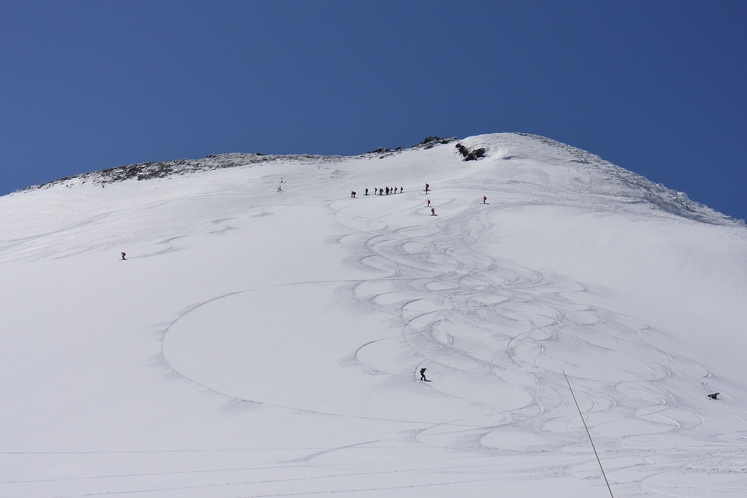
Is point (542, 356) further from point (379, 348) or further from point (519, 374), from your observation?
point (379, 348)

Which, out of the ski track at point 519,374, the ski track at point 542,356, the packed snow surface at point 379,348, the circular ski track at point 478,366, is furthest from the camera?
the circular ski track at point 478,366

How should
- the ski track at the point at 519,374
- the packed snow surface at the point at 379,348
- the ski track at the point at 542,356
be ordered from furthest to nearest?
the ski track at the point at 542,356 → the packed snow surface at the point at 379,348 → the ski track at the point at 519,374

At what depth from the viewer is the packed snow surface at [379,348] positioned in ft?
33.1

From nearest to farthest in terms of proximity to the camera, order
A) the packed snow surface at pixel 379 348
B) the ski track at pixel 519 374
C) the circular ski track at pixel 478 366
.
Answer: the ski track at pixel 519 374 → the packed snow surface at pixel 379 348 → the circular ski track at pixel 478 366

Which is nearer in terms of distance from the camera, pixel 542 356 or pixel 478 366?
pixel 478 366

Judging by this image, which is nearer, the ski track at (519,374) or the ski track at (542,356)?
the ski track at (519,374)

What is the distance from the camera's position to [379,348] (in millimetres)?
17219

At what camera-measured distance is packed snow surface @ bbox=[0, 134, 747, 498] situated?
1008 cm

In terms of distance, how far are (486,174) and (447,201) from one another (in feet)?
27.5

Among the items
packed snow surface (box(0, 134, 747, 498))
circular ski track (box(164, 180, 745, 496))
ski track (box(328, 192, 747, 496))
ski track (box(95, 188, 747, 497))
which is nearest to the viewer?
ski track (box(95, 188, 747, 497))

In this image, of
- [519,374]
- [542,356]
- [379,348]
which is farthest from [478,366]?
[379,348]

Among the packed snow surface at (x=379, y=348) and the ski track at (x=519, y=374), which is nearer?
the ski track at (x=519, y=374)

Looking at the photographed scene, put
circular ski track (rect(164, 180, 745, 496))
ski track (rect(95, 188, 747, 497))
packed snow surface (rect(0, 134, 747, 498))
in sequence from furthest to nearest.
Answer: circular ski track (rect(164, 180, 745, 496)) < packed snow surface (rect(0, 134, 747, 498)) < ski track (rect(95, 188, 747, 497))

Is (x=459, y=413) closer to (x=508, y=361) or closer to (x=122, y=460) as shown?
(x=508, y=361)
